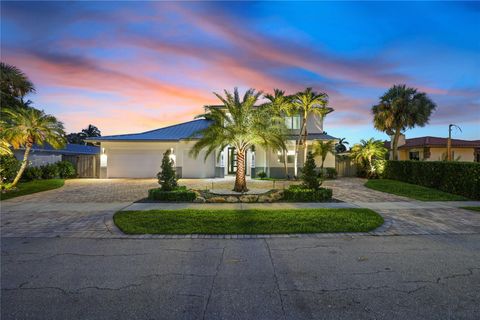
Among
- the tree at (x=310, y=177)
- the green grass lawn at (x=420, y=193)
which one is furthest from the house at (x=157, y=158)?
the tree at (x=310, y=177)

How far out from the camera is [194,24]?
11359 mm

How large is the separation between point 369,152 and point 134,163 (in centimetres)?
2051

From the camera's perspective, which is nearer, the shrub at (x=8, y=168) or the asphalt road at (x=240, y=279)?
the asphalt road at (x=240, y=279)

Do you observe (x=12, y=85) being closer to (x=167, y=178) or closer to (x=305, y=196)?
(x=167, y=178)

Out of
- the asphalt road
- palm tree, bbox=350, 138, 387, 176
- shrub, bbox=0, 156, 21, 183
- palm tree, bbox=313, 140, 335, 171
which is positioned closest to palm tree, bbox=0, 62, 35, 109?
shrub, bbox=0, 156, 21, 183

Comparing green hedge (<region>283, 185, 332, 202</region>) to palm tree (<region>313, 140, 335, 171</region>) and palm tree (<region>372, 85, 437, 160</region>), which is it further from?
palm tree (<region>372, 85, 437, 160</region>)

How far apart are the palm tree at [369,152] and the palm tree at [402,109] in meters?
2.83

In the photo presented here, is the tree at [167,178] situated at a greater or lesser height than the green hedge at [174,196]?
greater

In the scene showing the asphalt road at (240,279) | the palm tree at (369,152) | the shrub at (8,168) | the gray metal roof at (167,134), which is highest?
the gray metal roof at (167,134)

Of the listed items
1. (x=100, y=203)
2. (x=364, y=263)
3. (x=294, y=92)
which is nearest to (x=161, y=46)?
(x=100, y=203)

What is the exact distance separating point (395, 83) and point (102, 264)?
2739cm

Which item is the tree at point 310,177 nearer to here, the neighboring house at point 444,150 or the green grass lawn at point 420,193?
the green grass lawn at point 420,193

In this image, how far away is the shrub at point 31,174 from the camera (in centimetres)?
1811

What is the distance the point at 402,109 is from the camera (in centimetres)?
2369
